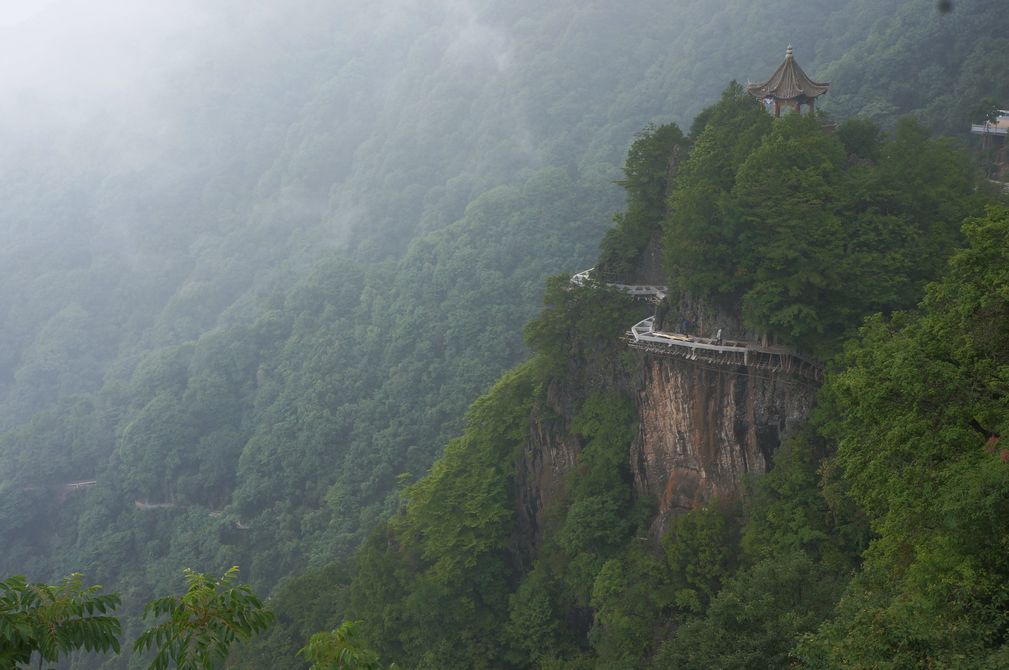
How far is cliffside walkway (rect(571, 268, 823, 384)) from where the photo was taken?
67.2 ft

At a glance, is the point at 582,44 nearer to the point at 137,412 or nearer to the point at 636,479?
the point at 137,412

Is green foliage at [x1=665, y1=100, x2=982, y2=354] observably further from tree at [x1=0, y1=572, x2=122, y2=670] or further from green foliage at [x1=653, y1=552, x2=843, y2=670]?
tree at [x1=0, y1=572, x2=122, y2=670]

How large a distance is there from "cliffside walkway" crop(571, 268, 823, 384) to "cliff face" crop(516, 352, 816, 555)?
0.69 feet

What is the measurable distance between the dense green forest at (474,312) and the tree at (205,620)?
5481 millimetres

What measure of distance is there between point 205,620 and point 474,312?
5124 cm

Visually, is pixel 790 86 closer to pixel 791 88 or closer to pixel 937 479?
pixel 791 88

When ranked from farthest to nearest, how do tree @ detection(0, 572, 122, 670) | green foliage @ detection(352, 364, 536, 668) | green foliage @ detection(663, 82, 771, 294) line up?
1. green foliage @ detection(352, 364, 536, 668)
2. green foliage @ detection(663, 82, 771, 294)
3. tree @ detection(0, 572, 122, 670)

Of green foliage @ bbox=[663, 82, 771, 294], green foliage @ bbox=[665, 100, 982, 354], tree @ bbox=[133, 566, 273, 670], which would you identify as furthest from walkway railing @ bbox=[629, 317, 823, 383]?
tree @ bbox=[133, 566, 273, 670]

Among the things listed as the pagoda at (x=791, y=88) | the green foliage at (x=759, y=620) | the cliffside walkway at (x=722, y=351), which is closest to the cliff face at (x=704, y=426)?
the cliffside walkway at (x=722, y=351)

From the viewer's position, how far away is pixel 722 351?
21.4 metres

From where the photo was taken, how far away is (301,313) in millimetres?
67312

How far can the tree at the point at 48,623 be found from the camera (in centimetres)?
588

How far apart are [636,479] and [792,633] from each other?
9.67 metres

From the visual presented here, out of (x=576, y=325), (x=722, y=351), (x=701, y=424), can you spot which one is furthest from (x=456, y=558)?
(x=722, y=351)
